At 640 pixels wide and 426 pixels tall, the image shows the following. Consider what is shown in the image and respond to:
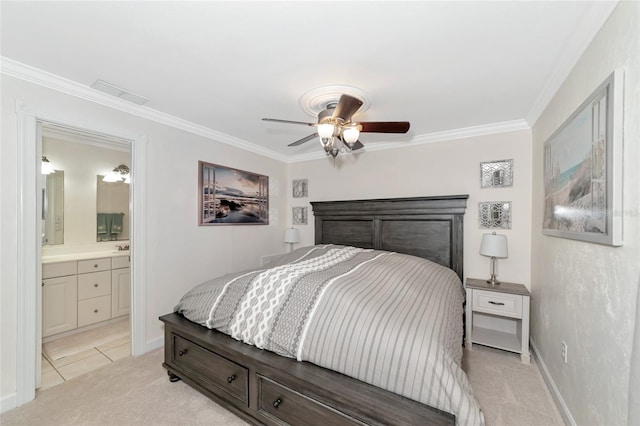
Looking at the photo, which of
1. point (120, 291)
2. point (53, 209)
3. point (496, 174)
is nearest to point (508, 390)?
point (496, 174)

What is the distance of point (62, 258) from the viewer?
321 centimetres

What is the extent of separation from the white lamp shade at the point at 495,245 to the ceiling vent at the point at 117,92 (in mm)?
3601

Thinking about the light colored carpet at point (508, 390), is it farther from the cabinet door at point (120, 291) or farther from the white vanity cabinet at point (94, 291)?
the white vanity cabinet at point (94, 291)

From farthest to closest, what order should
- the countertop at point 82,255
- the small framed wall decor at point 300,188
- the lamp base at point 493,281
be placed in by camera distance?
the small framed wall decor at point 300,188 → the countertop at point 82,255 → the lamp base at point 493,281

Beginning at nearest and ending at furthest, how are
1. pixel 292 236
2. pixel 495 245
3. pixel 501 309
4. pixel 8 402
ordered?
pixel 8 402, pixel 501 309, pixel 495 245, pixel 292 236

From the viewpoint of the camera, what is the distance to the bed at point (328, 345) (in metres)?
1.28

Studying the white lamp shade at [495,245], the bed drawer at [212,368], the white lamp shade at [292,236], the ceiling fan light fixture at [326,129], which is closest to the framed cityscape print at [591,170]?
the white lamp shade at [495,245]

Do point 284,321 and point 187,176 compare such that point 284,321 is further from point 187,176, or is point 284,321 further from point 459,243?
point 459,243

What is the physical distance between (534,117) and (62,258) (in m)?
5.41

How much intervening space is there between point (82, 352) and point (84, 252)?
1454mm

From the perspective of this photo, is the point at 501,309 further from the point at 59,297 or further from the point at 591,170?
the point at 59,297

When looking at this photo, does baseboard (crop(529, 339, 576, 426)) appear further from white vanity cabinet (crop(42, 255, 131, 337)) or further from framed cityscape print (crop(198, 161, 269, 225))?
white vanity cabinet (crop(42, 255, 131, 337))

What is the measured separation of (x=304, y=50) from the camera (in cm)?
174

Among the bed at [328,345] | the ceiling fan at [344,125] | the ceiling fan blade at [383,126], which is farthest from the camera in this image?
the ceiling fan blade at [383,126]
